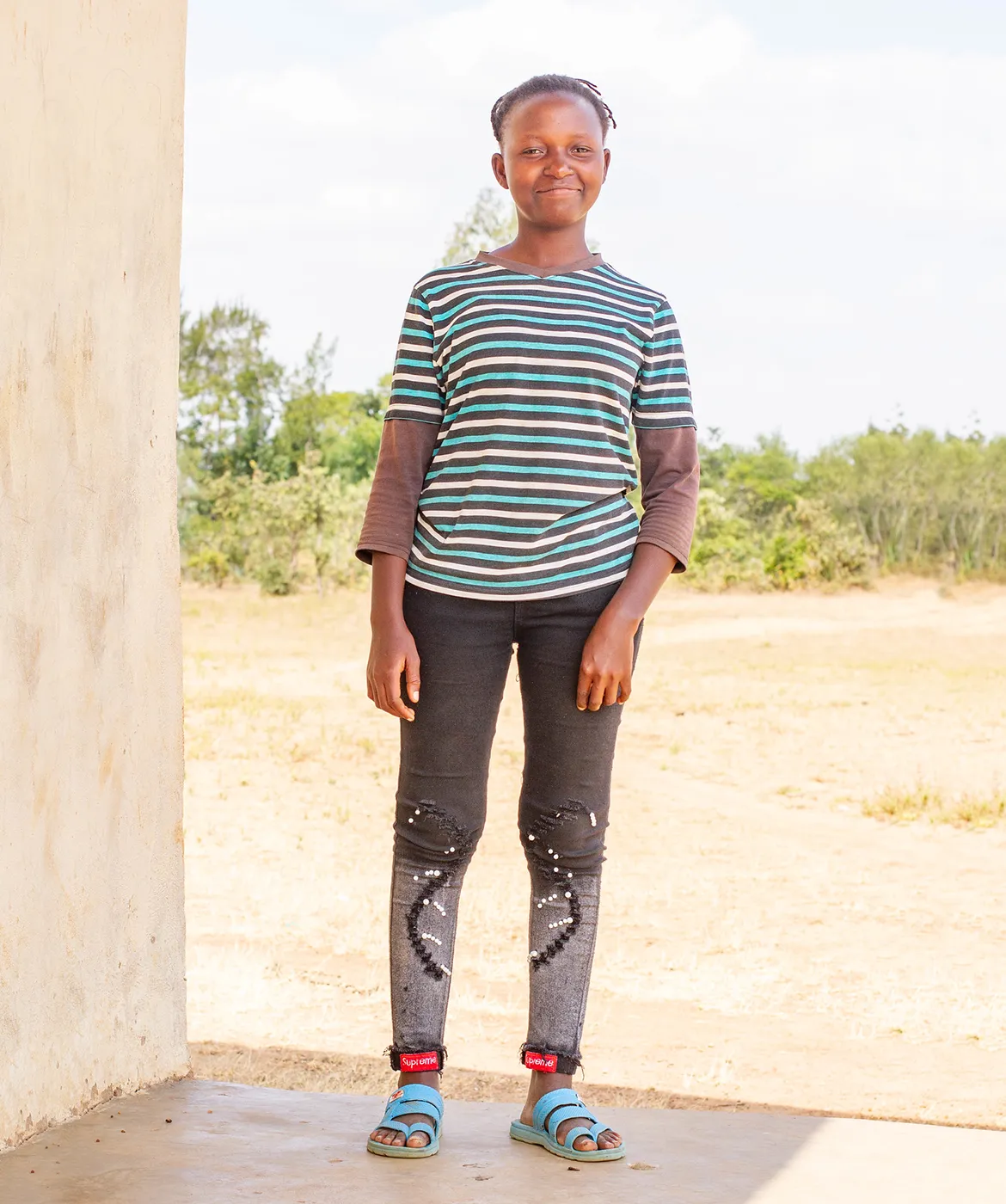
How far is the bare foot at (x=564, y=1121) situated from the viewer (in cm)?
199

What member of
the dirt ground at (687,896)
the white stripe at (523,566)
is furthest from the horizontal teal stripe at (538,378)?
the dirt ground at (687,896)

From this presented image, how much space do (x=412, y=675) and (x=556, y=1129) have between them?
26.7 inches

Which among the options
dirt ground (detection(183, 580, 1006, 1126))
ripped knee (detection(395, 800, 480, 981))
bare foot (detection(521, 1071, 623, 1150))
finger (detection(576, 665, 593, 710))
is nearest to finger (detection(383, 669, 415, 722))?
ripped knee (detection(395, 800, 480, 981))

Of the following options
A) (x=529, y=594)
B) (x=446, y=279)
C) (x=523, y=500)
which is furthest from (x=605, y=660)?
(x=446, y=279)

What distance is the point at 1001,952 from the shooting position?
489 centimetres

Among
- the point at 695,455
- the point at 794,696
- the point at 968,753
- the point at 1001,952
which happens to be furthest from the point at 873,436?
the point at 695,455

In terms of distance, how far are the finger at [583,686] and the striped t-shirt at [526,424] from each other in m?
0.12

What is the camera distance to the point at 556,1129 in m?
2.00

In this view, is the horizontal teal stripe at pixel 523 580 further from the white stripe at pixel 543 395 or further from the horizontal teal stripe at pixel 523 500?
the white stripe at pixel 543 395

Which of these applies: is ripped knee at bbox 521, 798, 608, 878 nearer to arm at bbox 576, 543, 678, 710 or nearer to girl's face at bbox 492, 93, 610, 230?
arm at bbox 576, 543, 678, 710

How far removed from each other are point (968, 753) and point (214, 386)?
14492mm

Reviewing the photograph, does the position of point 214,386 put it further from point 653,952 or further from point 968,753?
point 653,952

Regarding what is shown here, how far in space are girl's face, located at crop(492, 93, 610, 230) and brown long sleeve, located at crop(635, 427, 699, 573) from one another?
13.1 inches

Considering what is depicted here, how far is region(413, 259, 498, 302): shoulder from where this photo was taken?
200 cm
